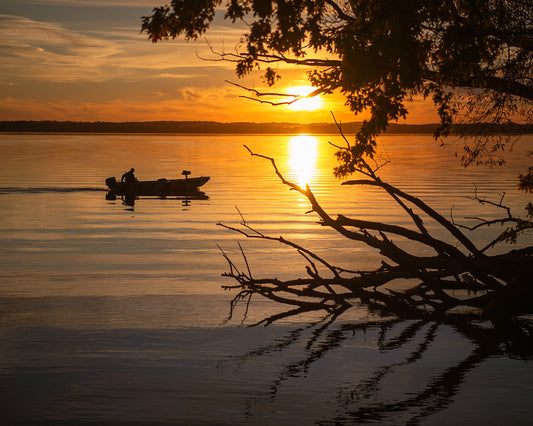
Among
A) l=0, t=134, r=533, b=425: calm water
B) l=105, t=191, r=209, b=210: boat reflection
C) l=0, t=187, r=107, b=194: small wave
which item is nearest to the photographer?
l=0, t=134, r=533, b=425: calm water

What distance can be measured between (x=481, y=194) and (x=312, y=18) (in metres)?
38.5

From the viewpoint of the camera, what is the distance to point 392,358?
A: 13.4 meters

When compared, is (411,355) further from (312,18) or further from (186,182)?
(186,182)

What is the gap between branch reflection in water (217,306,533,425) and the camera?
35.8 feet

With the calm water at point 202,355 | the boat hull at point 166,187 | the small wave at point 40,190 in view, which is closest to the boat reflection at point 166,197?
the boat hull at point 166,187

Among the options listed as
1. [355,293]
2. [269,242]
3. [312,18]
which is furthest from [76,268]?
[312,18]

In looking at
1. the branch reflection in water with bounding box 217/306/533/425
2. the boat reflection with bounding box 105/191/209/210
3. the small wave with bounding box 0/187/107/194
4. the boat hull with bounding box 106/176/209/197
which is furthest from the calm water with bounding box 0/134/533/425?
the boat hull with bounding box 106/176/209/197

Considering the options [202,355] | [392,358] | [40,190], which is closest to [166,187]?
[40,190]

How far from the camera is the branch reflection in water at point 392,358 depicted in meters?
10.9

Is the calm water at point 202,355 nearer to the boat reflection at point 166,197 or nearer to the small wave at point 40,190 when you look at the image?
the boat reflection at point 166,197

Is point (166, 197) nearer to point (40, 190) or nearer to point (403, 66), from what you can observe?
point (40, 190)

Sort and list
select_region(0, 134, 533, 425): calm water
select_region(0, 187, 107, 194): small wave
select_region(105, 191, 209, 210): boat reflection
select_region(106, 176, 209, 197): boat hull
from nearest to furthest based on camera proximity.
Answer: select_region(0, 134, 533, 425): calm water
select_region(105, 191, 209, 210): boat reflection
select_region(0, 187, 107, 194): small wave
select_region(106, 176, 209, 197): boat hull

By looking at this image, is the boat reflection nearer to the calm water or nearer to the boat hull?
the boat hull

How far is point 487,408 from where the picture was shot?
10852 mm
